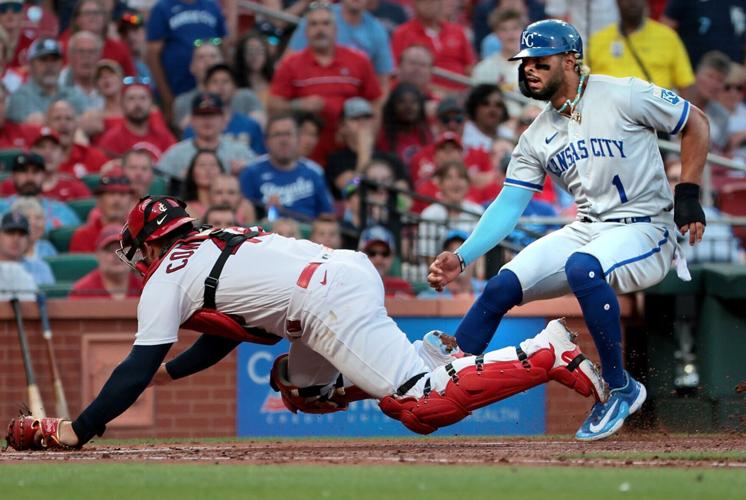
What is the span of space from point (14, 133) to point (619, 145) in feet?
25.6

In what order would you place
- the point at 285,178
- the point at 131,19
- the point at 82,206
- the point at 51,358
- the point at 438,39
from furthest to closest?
the point at 438,39 < the point at 131,19 < the point at 285,178 < the point at 82,206 < the point at 51,358

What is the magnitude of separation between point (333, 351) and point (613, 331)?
1395 mm

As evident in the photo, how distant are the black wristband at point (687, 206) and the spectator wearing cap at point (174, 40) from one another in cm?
829

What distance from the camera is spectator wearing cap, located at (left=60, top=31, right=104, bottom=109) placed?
546 inches

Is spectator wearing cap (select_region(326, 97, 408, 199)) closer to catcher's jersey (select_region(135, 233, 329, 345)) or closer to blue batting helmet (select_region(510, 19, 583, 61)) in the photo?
blue batting helmet (select_region(510, 19, 583, 61))

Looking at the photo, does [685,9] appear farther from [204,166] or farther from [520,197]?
[520,197]

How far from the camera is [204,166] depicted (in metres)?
12.7

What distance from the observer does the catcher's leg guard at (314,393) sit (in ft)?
25.0

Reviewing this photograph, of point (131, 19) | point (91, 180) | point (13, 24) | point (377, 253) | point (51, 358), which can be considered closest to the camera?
point (51, 358)

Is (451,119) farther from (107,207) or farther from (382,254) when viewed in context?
(107,207)

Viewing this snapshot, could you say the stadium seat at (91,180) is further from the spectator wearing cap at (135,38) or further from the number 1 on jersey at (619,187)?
the number 1 on jersey at (619,187)

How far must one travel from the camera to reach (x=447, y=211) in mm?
12945

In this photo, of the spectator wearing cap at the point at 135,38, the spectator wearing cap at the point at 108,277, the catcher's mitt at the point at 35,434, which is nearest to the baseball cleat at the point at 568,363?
the catcher's mitt at the point at 35,434

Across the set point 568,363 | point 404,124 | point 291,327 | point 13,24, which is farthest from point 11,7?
point 568,363
